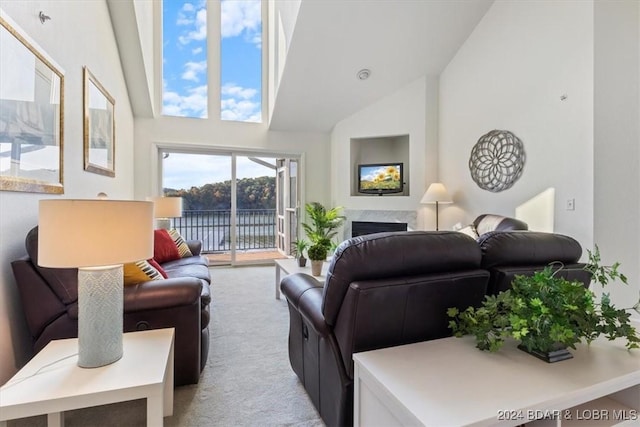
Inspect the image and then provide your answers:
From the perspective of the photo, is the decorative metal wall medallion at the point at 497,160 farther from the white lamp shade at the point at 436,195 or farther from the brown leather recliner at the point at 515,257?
the brown leather recliner at the point at 515,257

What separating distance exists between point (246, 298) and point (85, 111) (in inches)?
94.1

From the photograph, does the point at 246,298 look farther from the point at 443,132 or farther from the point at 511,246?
the point at 443,132

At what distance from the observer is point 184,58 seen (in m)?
5.34

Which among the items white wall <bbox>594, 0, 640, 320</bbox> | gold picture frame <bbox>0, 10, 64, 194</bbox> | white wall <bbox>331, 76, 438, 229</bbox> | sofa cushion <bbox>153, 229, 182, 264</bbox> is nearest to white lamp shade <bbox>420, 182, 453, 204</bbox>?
white wall <bbox>331, 76, 438, 229</bbox>

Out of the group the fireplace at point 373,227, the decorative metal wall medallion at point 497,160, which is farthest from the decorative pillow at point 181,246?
the decorative metal wall medallion at point 497,160

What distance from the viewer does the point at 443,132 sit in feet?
16.1

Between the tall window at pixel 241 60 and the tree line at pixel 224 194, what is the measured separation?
112 cm

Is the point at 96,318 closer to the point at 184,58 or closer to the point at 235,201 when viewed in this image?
the point at 235,201

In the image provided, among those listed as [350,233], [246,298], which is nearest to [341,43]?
[350,233]

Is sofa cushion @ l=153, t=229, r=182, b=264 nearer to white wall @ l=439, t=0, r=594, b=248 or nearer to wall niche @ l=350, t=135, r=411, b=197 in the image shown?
wall niche @ l=350, t=135, r=411, b=197

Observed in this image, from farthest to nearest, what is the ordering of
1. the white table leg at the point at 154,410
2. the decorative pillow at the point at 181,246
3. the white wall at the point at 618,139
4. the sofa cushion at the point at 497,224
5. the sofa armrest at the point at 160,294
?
the decorative pillow at the point at 181,246
the sofa cushion at the point at 497,224
the white wall at the point at 618,139
the sofa armrest at the point at 160,294
the white table leg at the point at 154,410

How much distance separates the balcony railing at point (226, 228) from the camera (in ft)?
18.7

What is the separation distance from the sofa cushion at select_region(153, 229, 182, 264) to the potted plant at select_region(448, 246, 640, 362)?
9.75 ft

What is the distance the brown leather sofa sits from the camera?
5.28 ft
